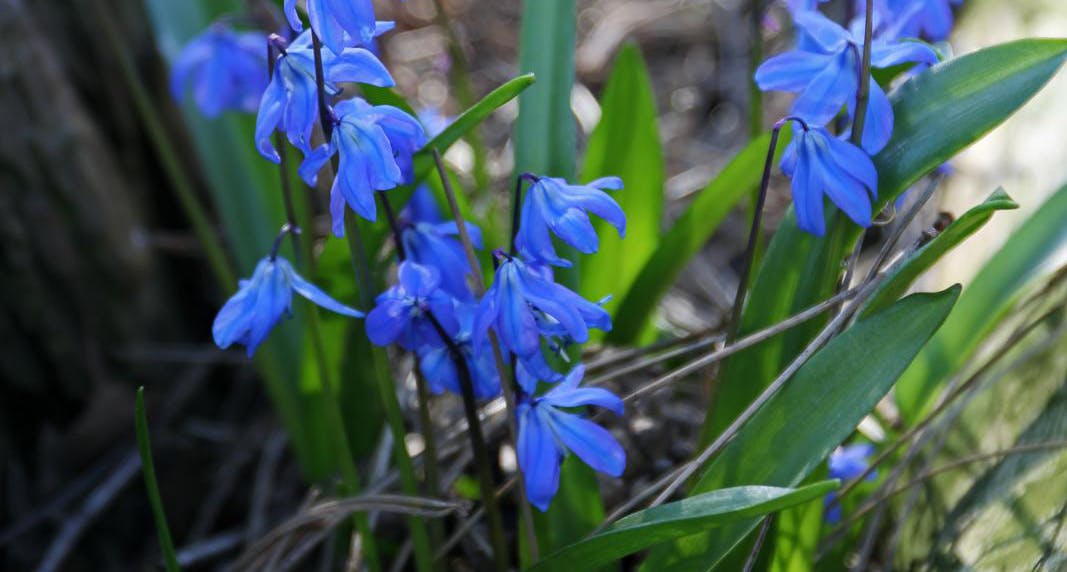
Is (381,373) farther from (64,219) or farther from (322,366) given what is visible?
(64,219)

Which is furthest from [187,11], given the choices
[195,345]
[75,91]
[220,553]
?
[220,553]

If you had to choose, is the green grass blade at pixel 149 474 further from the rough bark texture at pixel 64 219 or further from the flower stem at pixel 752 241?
the rough bark texture at pixel 64 219

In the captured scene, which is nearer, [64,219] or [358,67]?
[358,67]

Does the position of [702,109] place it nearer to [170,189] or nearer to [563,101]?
[170,189]

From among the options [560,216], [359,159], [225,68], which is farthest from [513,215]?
[225,68]

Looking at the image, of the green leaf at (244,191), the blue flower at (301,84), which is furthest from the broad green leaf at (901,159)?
the green leaf at (244,191)

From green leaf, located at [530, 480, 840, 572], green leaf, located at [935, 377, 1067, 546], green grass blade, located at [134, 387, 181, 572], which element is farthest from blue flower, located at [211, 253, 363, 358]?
green leaf, located at [935, 377, 1067, 546]

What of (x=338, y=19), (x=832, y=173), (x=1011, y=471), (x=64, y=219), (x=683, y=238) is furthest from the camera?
(x=64, y=219)
